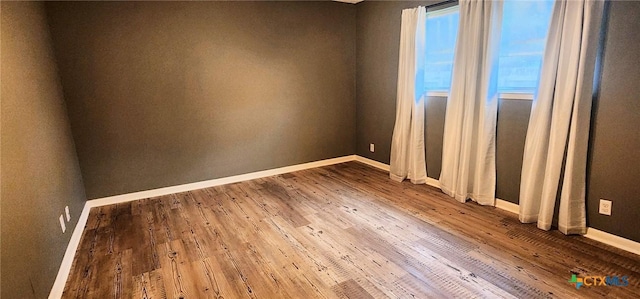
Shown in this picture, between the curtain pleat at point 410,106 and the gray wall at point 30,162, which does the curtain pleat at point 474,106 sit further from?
the gray wall at point 30,162

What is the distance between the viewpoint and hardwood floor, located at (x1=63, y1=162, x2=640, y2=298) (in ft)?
6.56

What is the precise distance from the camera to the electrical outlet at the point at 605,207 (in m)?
2.38

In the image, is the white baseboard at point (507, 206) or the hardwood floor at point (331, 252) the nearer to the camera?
the hardwood floor at point (331, 252)

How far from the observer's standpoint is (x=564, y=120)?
2428 millimetres

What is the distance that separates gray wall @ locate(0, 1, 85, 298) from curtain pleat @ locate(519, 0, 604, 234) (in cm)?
352

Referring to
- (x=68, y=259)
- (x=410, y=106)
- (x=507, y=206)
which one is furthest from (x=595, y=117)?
(x=68, y=259)

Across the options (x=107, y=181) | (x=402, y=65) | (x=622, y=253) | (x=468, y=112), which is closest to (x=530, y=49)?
(x=468, y=112)

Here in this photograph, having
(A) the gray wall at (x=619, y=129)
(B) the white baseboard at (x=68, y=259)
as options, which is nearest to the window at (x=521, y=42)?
(A) the gray wall at (x=619, y=129)

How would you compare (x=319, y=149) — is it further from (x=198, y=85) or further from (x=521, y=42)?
(x=521, y=42)

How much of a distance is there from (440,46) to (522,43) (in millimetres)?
963

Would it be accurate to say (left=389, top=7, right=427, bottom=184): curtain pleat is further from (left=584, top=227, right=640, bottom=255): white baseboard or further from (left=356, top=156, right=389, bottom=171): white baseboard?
(left=584, top=227, right=640, bottom=255): white baseboard

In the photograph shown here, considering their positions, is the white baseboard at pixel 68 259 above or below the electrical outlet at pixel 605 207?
below

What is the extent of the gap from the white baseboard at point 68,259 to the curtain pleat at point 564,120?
357 cm

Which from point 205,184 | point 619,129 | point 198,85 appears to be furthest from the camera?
point 205,184
